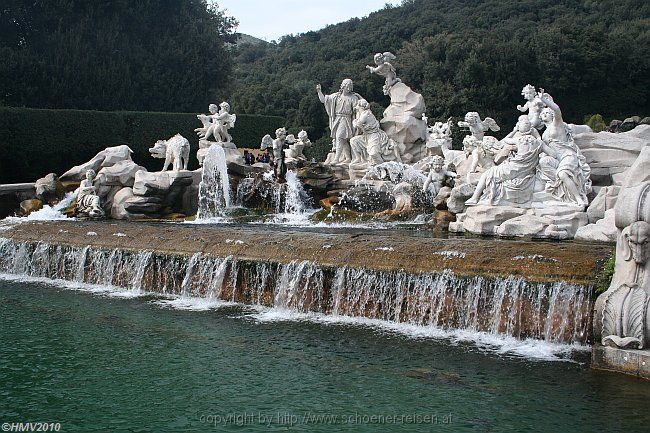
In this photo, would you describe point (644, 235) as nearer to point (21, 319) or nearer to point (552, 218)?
point (552, 218)

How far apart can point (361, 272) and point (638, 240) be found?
10.6 ft

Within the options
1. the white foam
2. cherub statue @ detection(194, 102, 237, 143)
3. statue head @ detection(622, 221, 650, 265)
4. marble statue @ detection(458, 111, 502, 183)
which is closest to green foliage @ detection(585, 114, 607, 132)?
marble statue @ detection(458, 111, 502, 183)

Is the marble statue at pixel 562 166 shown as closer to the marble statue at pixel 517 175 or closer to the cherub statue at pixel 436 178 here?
the marble statue at pixel 517 175

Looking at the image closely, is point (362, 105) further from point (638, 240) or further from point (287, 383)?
point (287, 383)

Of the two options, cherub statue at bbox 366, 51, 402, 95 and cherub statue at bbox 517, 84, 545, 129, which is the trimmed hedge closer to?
cherub statue at bbox 366, 51, 402, 95

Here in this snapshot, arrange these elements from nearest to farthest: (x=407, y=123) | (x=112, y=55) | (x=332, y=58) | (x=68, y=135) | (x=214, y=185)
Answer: (x=214, y=185)
(x=407, y=123)
(x=68, y=135)
(x=112, y=55)
(x=332, y=58)

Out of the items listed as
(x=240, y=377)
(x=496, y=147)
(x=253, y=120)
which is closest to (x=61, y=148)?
(x=253, y=120)

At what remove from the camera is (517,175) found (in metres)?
11.7

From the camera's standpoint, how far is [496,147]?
13156 millimetres

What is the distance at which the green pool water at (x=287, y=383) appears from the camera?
5.12 meters

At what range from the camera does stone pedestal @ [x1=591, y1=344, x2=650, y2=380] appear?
5.77 meters

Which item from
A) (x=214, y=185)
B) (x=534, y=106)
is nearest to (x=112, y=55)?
(x=214, y=185)

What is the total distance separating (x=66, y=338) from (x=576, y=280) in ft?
16.4

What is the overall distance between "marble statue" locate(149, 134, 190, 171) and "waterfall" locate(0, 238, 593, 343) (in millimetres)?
5907
